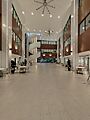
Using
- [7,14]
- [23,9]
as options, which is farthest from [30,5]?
[7,14]

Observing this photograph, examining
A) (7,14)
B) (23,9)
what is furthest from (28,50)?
(7,14)

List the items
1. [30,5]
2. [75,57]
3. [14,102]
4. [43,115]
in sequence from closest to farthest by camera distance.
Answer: [43,115]
[14,102]
[75,57]
[30,5]

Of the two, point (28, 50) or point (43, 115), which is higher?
point (28, 50)

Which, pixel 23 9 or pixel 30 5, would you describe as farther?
pixel 23 9

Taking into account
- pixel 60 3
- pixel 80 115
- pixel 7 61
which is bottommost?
pixel 80 115

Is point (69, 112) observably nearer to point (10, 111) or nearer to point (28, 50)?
point (10, 111)

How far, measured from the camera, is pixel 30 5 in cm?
2016

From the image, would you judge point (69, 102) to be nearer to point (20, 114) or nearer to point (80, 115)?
point (80, 115)

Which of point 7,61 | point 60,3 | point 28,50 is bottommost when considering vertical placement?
point 7,61

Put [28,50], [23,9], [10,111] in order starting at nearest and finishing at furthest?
[10,111] < [23,9] < [28,50]

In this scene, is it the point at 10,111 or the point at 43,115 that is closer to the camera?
the point at 43,115

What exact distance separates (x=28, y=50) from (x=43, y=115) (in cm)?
3277

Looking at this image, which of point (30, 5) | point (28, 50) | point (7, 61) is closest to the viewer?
point (7, 61)

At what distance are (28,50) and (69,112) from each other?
3258 cm
